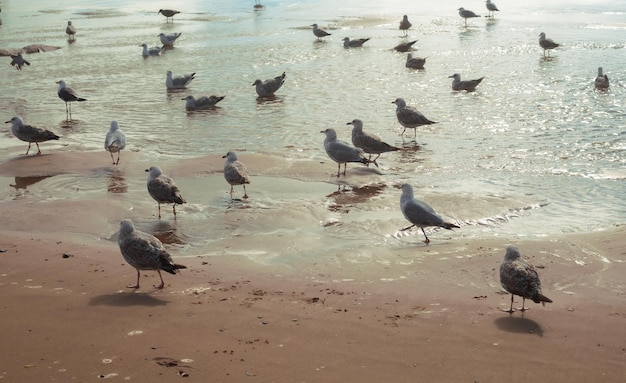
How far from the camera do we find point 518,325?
24.3 feet

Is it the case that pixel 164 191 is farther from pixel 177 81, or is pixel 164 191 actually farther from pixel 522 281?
pixel 177 81

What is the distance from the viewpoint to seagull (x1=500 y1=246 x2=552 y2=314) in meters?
7.57

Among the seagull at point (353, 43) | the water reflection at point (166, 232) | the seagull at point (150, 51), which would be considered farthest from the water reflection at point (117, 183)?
the seagull at point (353, 43)

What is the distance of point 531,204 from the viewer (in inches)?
451

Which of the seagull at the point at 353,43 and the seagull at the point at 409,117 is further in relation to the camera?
the seagull at the point at 353,43

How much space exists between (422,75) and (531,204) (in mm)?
12261

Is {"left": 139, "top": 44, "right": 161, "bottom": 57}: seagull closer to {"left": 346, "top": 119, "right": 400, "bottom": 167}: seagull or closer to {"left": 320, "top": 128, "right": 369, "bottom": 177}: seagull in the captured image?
{"left": 346, "top": 119, "right": 400, "bottom": 167}: seagull

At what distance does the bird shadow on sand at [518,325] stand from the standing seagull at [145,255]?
3203mm

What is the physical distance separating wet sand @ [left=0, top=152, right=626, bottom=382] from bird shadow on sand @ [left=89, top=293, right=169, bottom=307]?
2cm

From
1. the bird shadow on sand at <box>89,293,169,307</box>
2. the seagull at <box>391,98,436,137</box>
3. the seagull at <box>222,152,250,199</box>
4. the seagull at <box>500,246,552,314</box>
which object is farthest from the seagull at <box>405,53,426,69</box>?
the bird shadow on sand at <box>89,293,169,307</box>

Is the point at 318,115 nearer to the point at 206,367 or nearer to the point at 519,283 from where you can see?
the point at 519,283

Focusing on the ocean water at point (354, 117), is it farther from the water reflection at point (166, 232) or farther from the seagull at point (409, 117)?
the seagull at point (409, 117)

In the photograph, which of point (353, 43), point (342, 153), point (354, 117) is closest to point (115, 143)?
point (342, 153)

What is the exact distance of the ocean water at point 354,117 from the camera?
1085 centimetres
